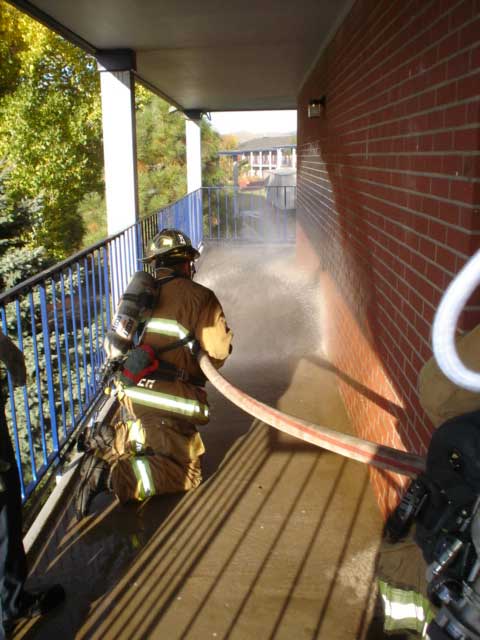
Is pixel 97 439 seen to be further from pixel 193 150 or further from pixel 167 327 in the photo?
pixel 193 150

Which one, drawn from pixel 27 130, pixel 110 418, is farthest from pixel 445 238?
pixel 27 130

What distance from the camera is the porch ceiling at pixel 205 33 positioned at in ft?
16.8

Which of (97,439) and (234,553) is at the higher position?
(97,439)

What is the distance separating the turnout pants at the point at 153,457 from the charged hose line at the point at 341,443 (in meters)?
0.53

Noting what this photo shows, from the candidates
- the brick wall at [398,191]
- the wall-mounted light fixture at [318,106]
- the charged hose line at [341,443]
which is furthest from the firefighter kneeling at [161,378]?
the wall-mounted light fixture at [318,106]

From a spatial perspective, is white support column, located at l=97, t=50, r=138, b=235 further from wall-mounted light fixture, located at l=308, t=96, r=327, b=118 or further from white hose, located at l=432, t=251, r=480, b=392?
white hose, located at l=432, t=251, r=480, b=392

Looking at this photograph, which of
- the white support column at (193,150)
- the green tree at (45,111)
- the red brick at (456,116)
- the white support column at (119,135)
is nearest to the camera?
the red brick at (456,116)

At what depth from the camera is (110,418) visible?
5.09m

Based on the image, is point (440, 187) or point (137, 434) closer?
point (440, 187)

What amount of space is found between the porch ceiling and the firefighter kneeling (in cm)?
231

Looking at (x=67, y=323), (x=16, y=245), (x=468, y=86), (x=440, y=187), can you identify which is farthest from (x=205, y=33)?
(x=16, y=245)

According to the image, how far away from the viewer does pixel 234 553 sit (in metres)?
3.29

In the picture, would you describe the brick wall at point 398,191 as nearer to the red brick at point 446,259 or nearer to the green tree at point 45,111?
the red brick at point 446,259

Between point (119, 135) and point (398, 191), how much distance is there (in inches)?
182
